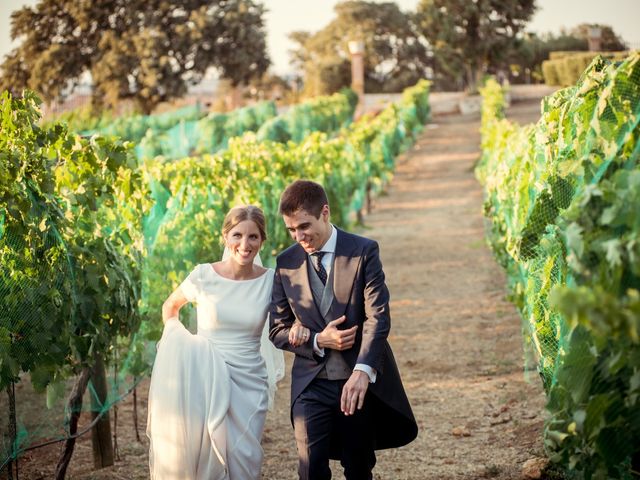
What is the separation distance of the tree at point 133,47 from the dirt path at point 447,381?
91.6ft

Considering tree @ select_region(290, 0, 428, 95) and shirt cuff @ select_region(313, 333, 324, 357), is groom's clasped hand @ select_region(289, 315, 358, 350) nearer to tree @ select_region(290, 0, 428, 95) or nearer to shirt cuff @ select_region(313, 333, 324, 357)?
shirt cuff @ select_region(313, 333, 324, 357)

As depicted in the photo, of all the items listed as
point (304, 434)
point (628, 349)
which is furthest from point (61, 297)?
point (628, 349)

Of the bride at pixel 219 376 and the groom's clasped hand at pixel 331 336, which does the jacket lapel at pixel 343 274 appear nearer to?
the groom's clasped hand at pixel 331 336

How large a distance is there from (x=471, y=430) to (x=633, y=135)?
318cm

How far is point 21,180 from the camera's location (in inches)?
179

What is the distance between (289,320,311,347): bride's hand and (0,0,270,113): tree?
125 ft

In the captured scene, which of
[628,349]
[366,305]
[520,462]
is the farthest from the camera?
[520,462]

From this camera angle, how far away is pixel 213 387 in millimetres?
3883

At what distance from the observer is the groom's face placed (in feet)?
11.6

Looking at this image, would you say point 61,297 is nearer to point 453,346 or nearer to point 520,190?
point 520,190

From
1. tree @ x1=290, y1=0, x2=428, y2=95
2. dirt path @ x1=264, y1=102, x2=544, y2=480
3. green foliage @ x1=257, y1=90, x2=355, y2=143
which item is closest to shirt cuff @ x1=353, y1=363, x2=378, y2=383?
dirt path @ x1=264, y1=102, x2=544, y2=480

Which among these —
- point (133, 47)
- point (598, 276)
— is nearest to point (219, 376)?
point (598, 276)

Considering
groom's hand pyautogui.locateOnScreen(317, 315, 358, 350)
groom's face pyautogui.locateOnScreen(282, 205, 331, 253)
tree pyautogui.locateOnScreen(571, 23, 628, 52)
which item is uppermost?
tree pyautogui.locateOnScreen(571, 23, 628, 52)

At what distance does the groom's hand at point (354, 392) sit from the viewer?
3.49 metres
